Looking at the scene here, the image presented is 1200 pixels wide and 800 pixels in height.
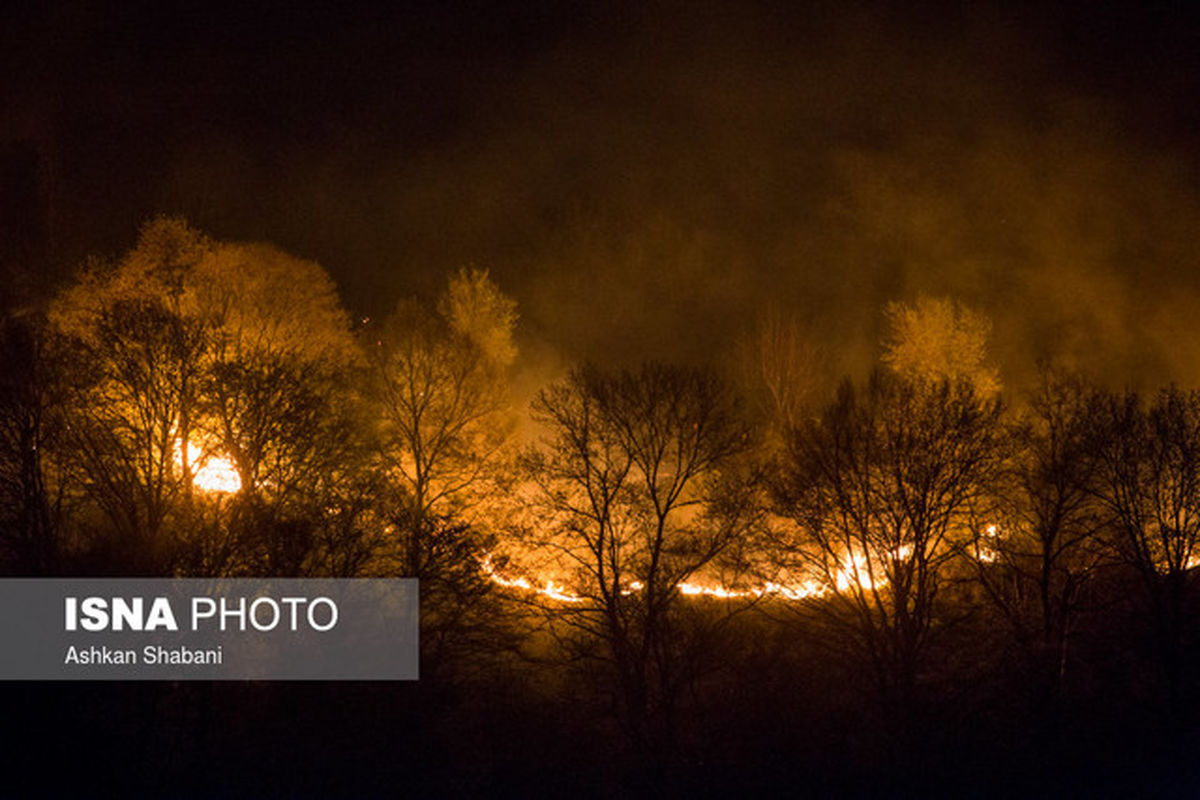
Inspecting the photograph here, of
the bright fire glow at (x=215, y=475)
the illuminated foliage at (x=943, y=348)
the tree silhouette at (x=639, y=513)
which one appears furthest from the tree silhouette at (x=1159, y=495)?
the bright fire glow at (x=215, y=475)

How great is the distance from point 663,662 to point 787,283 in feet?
87.2

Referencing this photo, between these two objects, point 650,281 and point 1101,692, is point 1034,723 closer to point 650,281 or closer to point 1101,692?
point 1101,692

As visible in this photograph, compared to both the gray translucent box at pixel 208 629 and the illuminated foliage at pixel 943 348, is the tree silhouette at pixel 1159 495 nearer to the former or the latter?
the illuminated foliage at pixel 943 348

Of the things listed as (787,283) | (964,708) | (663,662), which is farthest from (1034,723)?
(787,283)

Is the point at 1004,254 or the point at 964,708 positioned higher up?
the point at 1004,254

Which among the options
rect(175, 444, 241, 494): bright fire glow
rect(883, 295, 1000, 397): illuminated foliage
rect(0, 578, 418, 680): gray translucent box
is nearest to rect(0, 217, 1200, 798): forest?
rect(175, 444, 241, 494): bright fire glow

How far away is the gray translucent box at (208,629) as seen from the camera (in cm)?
1731

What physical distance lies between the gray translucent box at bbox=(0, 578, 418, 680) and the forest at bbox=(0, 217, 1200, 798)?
432 mm

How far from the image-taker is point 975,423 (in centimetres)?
2255

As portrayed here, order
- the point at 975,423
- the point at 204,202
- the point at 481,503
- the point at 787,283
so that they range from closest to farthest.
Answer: the point at 975,423
the point at 481,503
the point at 204,202
the point at 787,283

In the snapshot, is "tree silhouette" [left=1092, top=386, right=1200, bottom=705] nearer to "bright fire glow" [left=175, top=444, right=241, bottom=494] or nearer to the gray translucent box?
the gray translucent box

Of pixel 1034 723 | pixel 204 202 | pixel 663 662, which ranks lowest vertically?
pixel 1034 723

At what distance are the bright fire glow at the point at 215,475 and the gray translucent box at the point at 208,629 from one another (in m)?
2.77

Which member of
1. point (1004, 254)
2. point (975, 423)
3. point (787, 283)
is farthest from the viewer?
point (787, 283)
